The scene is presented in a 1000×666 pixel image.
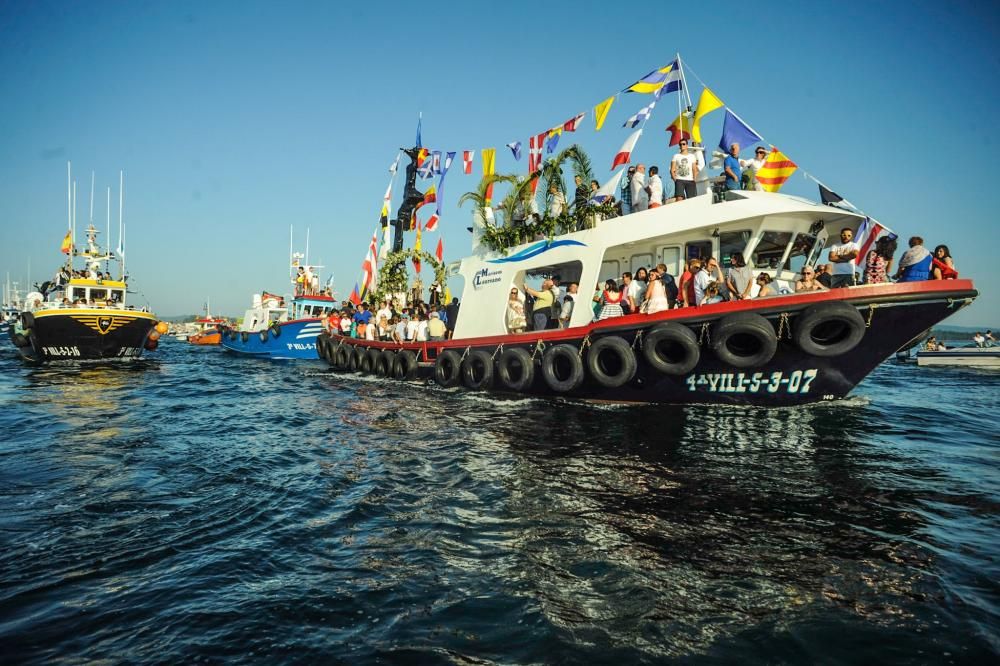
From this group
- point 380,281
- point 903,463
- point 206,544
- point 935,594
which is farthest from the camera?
point 380,281

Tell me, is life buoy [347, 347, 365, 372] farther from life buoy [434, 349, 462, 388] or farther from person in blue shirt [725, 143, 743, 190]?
person in blue shirt [725, 143, 743, 190]

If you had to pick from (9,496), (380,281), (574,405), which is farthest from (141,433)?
(380,281)

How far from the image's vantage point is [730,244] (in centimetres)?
1055

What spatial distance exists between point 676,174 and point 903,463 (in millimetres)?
6567

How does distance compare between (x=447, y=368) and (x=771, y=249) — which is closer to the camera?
(x=771, y=249)

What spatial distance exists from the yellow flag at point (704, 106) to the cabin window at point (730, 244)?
2.83 m

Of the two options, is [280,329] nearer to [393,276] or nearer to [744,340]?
[393,276]

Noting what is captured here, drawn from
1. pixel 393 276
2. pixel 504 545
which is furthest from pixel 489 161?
pixel 504 545

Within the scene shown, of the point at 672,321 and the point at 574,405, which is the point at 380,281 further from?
the point at 672,321

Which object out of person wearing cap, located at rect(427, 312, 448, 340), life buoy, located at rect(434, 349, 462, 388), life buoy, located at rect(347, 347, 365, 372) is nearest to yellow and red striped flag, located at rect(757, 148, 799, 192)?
life buoy, located at rect(434, 349, 462, 388)

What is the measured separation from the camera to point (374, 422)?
9586 mm

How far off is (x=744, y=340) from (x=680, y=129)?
6100mm

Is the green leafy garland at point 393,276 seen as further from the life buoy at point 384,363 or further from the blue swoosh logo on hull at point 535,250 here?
the blue swoosh logo on hull at point 535,250

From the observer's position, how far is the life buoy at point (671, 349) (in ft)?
29.0
